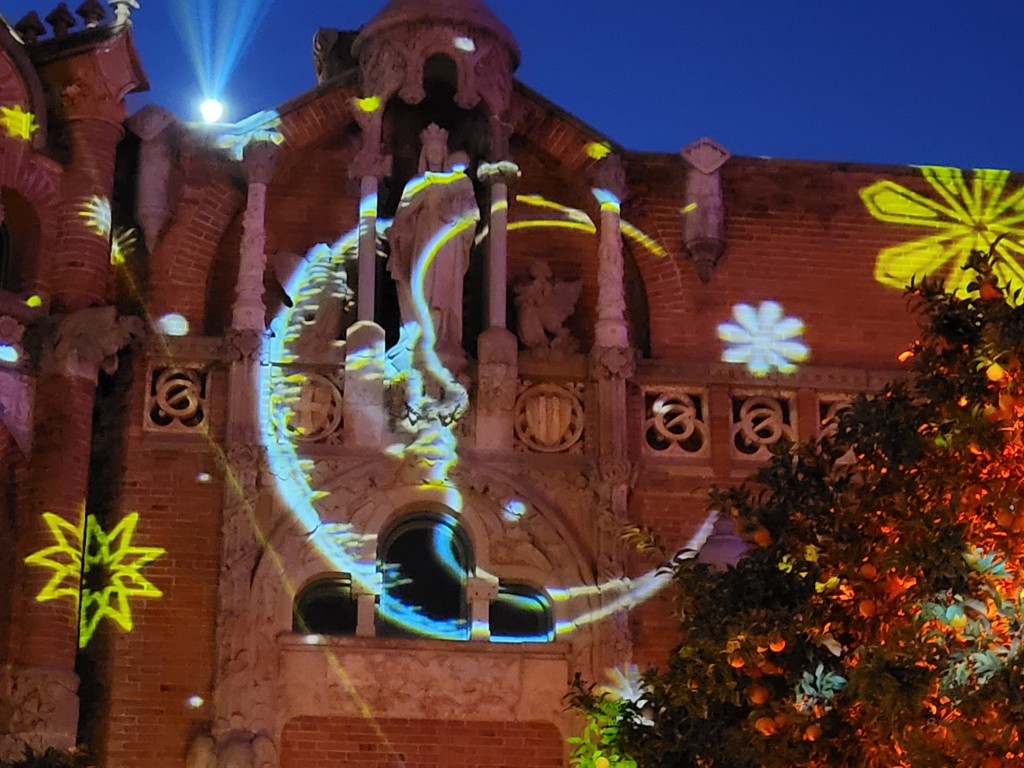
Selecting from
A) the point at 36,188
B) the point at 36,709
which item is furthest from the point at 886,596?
the point at 36,188

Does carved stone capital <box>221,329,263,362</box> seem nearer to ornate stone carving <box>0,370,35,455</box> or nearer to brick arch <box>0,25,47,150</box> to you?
ornate stone carving <box>0,370,35,455</box>

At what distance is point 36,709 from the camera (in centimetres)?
1398

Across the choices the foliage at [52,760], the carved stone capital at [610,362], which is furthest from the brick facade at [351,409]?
the foliage at [52,760]

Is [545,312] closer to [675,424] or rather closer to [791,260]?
[675,424]

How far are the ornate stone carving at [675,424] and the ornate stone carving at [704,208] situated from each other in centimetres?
121

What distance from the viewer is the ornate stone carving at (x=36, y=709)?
13.9m

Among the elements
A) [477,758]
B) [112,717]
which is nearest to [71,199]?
[112,717]

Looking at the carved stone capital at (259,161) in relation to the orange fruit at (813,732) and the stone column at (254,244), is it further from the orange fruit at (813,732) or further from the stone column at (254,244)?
the orange fruit at (813,732)

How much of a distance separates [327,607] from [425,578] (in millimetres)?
820

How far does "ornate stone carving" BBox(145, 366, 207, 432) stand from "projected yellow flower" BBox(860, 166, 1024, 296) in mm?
5972

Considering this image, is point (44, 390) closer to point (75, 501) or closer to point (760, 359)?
point (75, 501)

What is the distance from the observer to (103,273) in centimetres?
1555

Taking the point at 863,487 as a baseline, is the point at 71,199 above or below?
above

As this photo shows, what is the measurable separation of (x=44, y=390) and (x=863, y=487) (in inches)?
300
